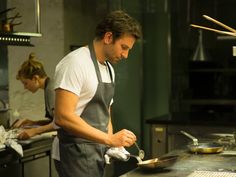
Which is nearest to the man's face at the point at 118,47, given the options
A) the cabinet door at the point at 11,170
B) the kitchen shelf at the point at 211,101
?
the cabinet door at the point at 11,170

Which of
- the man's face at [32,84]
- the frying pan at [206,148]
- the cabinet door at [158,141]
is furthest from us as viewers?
the cabinet door at [158,141]

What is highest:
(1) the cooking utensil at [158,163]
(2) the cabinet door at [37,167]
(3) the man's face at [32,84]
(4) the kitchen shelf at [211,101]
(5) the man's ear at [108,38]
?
(5) the man's ear at [108,38]

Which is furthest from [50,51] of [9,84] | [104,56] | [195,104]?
[104,56]

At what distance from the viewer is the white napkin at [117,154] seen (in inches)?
98.4

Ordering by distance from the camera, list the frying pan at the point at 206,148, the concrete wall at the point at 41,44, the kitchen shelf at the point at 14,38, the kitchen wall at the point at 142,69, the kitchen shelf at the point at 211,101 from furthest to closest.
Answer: the kitchen wall at the point at 142,69 < the kitchen shelf at the point at 211,101 < the concrete wall at the point at 41,44 < the kitchen shelf at the point at 14,38 < the frying pan at the point at 206,148

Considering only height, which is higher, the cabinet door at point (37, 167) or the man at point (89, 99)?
the man at point (89, 99)

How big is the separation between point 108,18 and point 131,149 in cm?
396

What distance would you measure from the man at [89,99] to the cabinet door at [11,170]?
3.22 ft

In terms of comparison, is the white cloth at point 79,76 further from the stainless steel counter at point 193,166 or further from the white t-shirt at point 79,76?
the stainless steel counter at point 193,166

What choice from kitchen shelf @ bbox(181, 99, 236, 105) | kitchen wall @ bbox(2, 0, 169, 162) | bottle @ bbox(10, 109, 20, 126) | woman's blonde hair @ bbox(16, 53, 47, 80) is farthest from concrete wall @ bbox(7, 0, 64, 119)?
kitchen shelf @ bbox(181, 99, 236, 105)

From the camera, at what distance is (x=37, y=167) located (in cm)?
382

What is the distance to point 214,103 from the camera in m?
5.98

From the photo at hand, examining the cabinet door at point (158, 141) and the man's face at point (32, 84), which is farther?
the cabinet door at point (158, 141)

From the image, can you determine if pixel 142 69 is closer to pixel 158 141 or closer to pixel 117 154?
pixel 158 141
